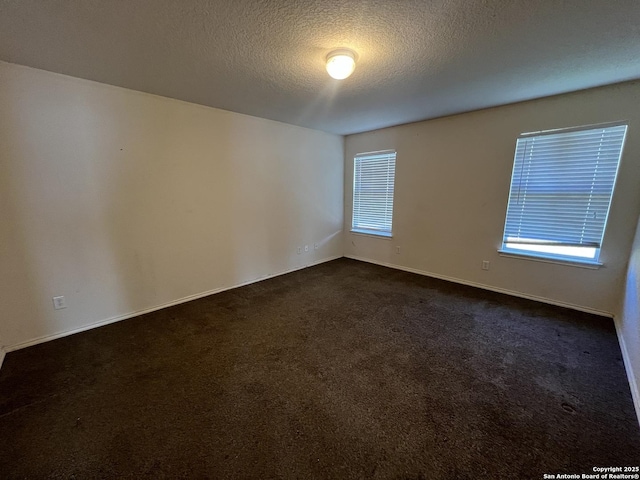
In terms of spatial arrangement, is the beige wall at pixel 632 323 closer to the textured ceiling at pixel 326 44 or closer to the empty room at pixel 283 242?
the empty room at pixel 283 242

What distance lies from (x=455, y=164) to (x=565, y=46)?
1847 mm

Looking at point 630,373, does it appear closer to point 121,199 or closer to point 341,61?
point 341,61

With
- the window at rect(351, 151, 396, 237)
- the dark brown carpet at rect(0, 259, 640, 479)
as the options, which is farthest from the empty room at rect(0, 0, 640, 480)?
the window at rect(351, 151, 396, 237)

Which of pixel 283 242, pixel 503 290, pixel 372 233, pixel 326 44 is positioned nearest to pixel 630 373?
pixel 503 290

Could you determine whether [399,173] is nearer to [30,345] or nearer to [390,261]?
[390,261]

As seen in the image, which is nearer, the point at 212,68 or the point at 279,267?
the point at 212,68

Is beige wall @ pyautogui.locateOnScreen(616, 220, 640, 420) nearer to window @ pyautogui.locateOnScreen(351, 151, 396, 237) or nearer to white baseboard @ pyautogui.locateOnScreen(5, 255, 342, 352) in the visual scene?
window @ pyautogui.locateOnScreen(351, 151, 396, 237)

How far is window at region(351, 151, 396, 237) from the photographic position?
4461 mm

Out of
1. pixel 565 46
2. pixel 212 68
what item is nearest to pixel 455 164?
pixel 565 46

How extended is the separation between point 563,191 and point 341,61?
2872mm

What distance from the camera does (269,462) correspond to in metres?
1.32

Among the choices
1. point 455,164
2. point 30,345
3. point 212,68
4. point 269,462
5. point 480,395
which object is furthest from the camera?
point 455,164

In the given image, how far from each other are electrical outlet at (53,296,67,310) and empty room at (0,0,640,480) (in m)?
0.05

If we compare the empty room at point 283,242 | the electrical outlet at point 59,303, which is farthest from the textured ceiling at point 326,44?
the electrical outlet at point 59,303
